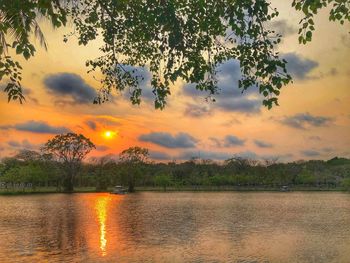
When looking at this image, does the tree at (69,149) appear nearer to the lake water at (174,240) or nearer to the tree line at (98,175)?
the tree line at (98,175)

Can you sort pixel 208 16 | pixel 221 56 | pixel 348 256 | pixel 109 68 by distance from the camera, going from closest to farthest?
pixel 208 16 → pixel 221 56 → pixel 109 68 → pixel 348 256

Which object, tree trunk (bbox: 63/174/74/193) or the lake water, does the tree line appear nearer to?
tree trunk (bbox: 63/174/74/193)

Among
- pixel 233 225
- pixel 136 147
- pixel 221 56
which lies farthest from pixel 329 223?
pixel 136 147

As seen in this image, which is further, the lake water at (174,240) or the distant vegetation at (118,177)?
the distant vegetation at (118,177)

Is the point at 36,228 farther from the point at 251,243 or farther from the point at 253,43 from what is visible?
the point at 253,43

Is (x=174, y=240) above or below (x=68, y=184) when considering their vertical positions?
below

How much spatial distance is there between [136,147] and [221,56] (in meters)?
143

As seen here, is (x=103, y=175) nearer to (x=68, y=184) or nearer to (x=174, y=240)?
(x=68, y=184)

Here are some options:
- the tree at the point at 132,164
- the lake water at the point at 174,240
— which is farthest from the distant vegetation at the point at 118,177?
the lake water at the point at 174,240

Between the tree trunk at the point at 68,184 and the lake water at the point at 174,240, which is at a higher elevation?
the tree trunk at the point at 68,184

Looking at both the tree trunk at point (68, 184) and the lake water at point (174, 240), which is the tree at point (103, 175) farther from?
the lake water at point (174, 240)

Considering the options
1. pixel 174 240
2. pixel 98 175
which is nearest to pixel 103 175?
pixel 98 175

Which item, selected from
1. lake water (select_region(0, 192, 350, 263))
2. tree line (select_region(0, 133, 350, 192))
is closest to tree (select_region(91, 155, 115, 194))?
tree line (select_region(0, 133, 350, 192))

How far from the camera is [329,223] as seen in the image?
→ 47469 mm
